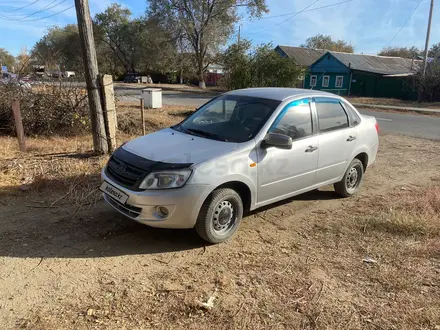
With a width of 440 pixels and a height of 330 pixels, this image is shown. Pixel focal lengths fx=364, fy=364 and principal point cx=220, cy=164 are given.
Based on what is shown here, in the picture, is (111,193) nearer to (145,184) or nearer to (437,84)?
(145,184)

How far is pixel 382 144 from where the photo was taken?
10734 mm

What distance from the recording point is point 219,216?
13.3ft

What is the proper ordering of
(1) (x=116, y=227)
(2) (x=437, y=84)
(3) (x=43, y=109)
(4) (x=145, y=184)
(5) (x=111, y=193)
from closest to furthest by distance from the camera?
(4) (x=145, y=184)
(5) (x=111, y=193)
(1) (x=116, y=227)
(3) (x=43, y=109)
(2) (x=437, y=84)

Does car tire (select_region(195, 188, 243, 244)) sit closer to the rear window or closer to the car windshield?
the car windshield

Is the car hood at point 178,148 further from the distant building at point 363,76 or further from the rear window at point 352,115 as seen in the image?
the distant building at point 363,76

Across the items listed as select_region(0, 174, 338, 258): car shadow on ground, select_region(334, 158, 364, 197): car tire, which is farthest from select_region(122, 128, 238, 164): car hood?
→ select_region(334, 158, 364, 197): car tire

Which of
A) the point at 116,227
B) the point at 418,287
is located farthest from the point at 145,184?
the point at 418,287

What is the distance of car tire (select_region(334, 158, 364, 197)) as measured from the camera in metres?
5.70

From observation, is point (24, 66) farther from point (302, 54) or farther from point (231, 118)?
point (302, 54)

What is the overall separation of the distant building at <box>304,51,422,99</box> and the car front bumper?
115 feet

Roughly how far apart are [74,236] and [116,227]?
48cm

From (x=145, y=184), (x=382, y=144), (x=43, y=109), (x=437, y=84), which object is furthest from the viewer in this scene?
(x=437, y=84)

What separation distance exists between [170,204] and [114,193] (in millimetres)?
757

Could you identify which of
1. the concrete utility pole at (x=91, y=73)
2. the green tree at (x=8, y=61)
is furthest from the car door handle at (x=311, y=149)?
the green tree at (x=8, y=61)
